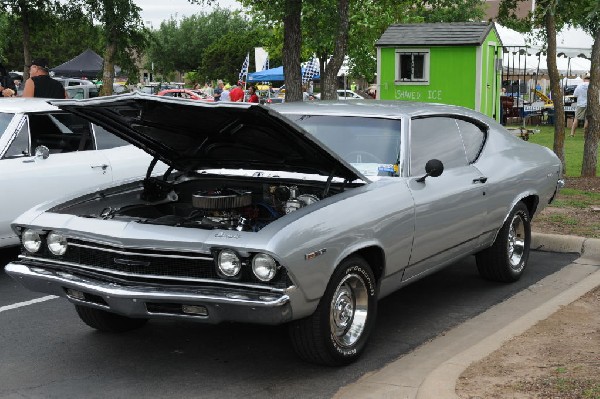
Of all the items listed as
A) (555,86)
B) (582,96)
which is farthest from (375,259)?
(582,96)

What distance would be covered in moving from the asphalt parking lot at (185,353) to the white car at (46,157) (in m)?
1.09

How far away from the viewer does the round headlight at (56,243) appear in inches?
209

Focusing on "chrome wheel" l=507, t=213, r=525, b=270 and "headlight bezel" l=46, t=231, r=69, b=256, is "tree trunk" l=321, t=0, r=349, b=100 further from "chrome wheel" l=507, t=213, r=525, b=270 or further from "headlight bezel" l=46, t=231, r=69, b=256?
"headlight bezel" l=46, t=231, r=69, b=256

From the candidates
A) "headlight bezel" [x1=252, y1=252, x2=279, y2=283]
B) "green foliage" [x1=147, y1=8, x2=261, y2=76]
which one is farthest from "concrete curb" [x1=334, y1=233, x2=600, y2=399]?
"green foliage" [x1=147, y1=8, x2=261, y2=76]

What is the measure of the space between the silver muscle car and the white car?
1.91 meters

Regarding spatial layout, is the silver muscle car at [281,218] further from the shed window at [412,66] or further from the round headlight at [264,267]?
the shed window at [412,66]

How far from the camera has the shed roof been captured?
1712 centimetres

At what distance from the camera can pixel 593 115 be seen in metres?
12.5

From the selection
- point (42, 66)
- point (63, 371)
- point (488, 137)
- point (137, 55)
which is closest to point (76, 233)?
point (63, 371)

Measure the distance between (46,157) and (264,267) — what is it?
4043mm

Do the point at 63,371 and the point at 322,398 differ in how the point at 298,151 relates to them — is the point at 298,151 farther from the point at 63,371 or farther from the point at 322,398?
the point at 63,371

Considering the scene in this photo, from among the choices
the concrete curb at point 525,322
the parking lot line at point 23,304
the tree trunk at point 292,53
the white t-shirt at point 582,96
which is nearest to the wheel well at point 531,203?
the concrete curb at point 525,322

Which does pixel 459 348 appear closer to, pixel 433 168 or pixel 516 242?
pixel 433 168

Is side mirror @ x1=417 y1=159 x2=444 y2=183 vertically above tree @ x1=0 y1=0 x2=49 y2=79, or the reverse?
tree @ x1=0 y1=0 x2=49 y2=79
